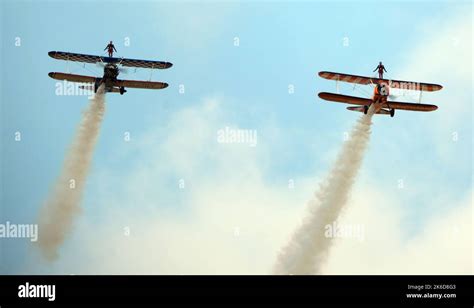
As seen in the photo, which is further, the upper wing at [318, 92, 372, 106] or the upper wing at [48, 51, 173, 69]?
the upper wing at [48, 51, 173, 69]

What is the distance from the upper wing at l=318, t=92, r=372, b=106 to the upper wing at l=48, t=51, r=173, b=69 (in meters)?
12.5

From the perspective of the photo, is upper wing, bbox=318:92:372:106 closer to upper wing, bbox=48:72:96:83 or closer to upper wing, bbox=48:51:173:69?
upper wing, bbox=48:51:173:69

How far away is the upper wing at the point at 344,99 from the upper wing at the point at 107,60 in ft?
40.9

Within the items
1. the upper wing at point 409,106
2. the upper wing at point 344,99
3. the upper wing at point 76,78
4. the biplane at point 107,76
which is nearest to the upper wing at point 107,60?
the biplane at point 107,76

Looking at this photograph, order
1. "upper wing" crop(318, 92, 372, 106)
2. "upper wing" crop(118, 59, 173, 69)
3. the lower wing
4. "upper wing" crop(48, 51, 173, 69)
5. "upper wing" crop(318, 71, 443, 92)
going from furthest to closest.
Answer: "upper wing" crop(118, 59, 173, 69)
"upper wing" crop(48, 51, 173, 69)
"upper wing" crop(318, 71, 443, 92)
the lower wing
"upper wing" crop(318, 92, 372, 106)

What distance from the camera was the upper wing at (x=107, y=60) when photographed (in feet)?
228

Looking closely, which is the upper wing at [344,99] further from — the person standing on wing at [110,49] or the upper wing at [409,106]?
the person standing on wing at [110,49]

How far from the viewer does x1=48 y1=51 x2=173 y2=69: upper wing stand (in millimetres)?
69625

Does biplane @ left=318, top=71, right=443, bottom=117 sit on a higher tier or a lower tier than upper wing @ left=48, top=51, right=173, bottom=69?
lower

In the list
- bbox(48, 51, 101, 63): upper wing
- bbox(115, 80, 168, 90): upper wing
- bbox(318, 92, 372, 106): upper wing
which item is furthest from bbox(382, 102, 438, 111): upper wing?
bbox(48, 51, 101, 63): upper wing
